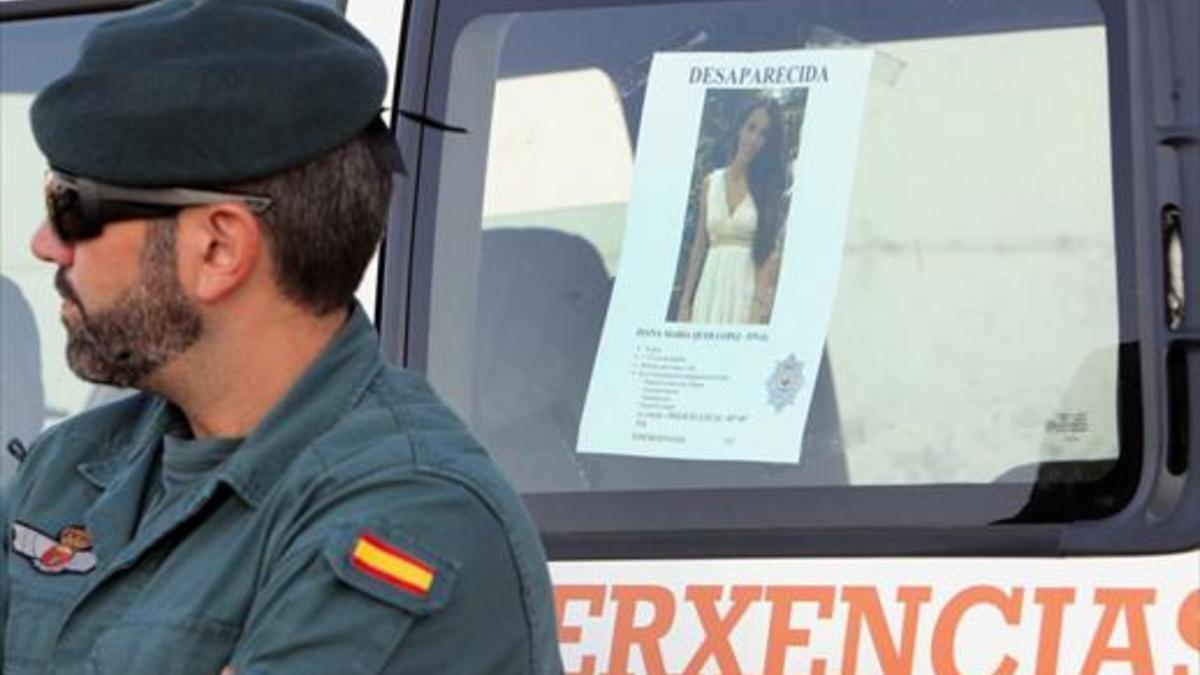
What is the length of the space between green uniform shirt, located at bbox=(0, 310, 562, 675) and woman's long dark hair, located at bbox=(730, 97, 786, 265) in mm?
1093

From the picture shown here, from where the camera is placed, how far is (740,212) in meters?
3.06

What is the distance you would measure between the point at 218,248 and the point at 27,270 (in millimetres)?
1858

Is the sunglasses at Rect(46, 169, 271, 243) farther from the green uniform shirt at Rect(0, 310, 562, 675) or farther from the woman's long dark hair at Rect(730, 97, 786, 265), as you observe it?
the woman's long dark hair at Rect(730, 97, 786, 265)

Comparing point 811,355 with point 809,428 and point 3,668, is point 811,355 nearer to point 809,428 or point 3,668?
point 809,428

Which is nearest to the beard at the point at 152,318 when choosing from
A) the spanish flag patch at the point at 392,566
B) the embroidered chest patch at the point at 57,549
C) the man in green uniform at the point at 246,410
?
the man in green uniform at the point at 246,410

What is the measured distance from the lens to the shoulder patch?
179 cm

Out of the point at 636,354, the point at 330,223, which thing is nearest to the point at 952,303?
the point at 636,354

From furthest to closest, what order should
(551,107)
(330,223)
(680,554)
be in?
(551,107) < (680,554) < (330,223)

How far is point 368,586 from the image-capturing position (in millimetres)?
1794

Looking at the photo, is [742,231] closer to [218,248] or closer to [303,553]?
[218,248]

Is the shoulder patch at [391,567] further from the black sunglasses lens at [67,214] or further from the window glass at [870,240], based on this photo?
the window glass at [870,240]

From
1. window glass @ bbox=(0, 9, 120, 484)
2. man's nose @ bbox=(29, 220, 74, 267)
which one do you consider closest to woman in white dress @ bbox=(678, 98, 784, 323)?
window glass @ bbox=(0, 9, 120, 484)

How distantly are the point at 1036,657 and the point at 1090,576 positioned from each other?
11 cm

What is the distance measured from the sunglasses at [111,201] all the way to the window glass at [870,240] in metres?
1.19
